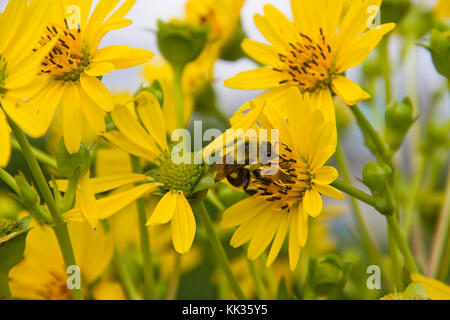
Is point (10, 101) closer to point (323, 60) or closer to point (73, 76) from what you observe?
point (73, 76)

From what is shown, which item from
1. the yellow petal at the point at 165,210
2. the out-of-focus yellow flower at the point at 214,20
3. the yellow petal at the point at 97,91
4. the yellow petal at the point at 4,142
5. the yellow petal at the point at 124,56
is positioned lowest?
the yellow petal at the point at 165,210

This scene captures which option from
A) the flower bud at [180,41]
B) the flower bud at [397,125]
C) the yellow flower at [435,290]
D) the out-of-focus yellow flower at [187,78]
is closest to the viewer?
the yellow flower at [435,290]

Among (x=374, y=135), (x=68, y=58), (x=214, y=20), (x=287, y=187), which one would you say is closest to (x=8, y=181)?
(x=68, y=58)

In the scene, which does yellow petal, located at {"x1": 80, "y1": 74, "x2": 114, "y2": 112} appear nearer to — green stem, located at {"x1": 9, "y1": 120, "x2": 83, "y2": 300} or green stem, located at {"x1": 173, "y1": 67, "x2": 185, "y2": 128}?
green stem, located at {"x1": 9, "y1": 120, "x2": 83, "y2": 300}

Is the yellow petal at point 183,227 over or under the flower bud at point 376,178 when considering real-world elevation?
under

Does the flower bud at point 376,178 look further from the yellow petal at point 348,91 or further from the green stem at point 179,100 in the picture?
the green stem at point 179,100

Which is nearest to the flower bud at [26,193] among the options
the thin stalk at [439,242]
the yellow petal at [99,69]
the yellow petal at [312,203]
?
the yellow petal at [99,69]
